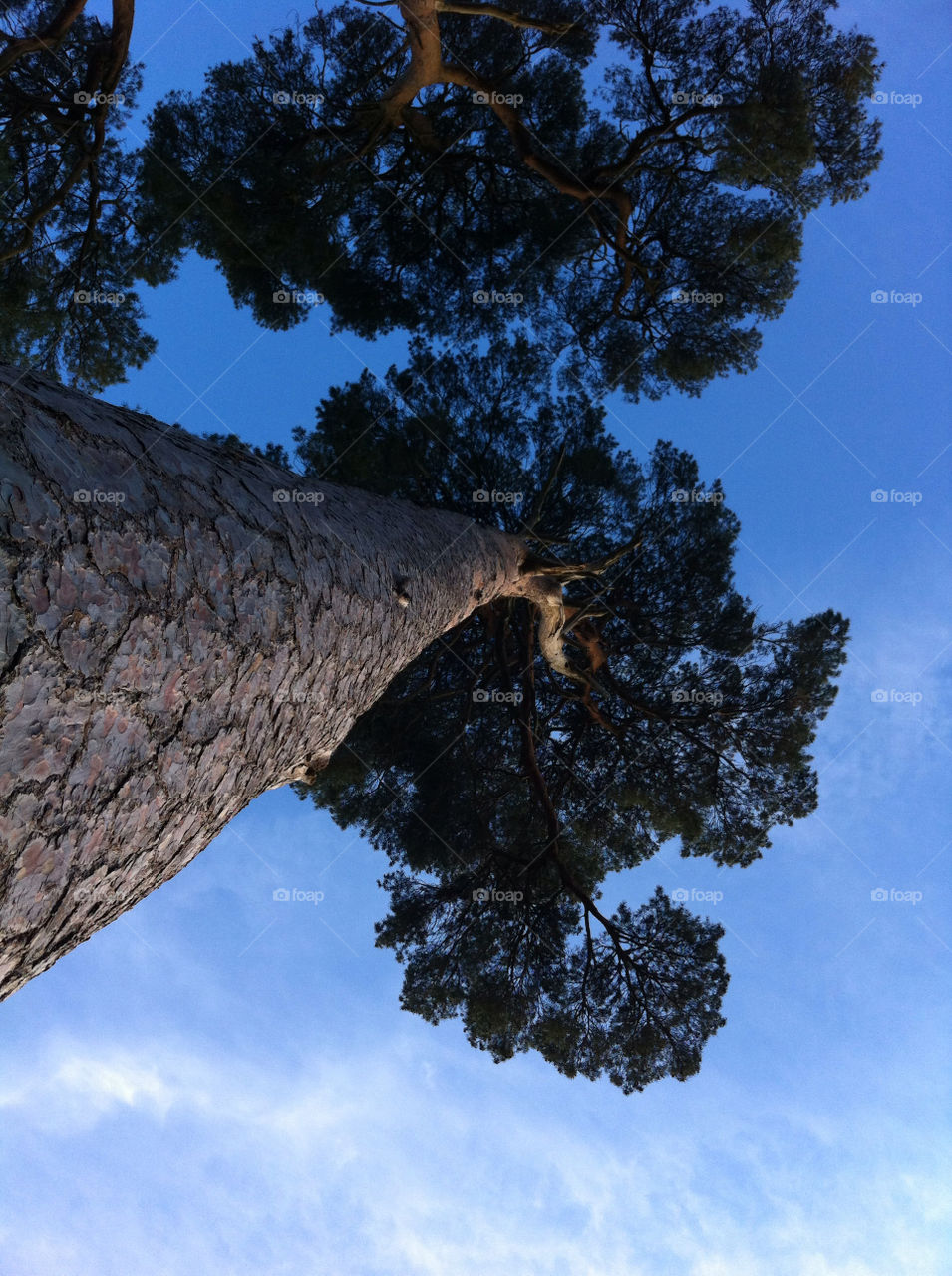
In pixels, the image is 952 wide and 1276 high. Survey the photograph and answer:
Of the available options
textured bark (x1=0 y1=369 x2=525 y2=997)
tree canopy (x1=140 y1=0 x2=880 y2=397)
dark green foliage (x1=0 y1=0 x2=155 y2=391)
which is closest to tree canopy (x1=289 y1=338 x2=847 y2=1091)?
tree canopy (x1=140 y1=0 x2=880 y2=397)

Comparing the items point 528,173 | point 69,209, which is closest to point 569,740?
point 528,173

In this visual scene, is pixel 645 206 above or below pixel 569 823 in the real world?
above

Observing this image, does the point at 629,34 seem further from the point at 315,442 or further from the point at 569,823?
the point at 569,823

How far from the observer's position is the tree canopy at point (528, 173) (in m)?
5.21

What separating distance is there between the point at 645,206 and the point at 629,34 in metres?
1.28

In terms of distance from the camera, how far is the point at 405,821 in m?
6.86

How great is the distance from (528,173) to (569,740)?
571 centimetres

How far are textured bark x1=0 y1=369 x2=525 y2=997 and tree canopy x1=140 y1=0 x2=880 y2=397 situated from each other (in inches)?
198

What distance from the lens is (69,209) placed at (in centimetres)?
609

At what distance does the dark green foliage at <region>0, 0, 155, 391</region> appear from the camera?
18.1ft

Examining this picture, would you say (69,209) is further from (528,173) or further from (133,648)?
(133,648)

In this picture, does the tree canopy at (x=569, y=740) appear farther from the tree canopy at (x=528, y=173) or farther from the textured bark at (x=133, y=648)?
the textured bark at (x=133, y=648)

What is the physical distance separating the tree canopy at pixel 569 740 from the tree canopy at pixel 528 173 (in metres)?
0.87

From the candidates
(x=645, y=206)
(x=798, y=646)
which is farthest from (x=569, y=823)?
(x=645, y=206)
